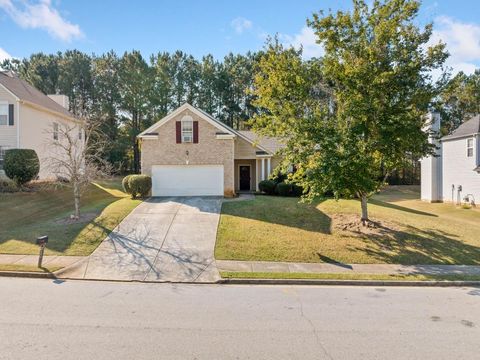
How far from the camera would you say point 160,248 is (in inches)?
482

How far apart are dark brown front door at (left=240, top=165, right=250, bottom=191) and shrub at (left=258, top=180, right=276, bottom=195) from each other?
3.39 meters

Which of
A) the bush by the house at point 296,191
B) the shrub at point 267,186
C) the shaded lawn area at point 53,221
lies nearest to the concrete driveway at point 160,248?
the shaded lawn area at point 53,221

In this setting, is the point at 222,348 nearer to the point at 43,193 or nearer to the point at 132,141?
the point at 43,193

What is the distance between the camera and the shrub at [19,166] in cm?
2023

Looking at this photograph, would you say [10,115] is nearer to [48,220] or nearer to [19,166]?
[19,166]

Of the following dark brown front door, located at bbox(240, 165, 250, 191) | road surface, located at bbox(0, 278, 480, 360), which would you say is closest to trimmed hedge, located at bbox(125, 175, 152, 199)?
dark brown front door, located at bbox(240, 165, 250, 191)

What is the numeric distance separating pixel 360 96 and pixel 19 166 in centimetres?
1972

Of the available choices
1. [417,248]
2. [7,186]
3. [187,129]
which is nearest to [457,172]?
[417,248]

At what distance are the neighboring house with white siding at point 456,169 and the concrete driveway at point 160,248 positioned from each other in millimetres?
17774

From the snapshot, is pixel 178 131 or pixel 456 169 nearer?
pixel 178 131

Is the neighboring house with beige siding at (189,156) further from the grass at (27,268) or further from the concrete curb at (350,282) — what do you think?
the concrete curb at (350,282)

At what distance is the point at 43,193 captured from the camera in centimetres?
2069

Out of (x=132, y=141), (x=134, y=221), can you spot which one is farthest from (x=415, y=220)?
(x=132, y=141)

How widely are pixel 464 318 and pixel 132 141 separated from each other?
141 ft
